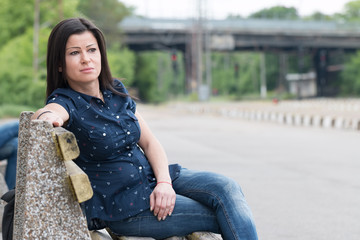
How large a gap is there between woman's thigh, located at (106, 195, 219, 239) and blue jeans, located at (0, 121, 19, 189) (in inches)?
105

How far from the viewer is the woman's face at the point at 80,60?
124 inches

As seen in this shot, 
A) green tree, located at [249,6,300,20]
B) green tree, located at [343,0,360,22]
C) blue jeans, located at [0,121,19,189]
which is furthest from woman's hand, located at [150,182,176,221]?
green tree, located at [249,6,300,20]

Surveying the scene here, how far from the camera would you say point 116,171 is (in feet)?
10.2

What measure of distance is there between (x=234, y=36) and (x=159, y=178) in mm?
60034

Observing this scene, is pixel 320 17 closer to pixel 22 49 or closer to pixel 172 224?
pixel 22 49

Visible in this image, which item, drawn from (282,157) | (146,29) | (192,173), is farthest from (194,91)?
(192,173)

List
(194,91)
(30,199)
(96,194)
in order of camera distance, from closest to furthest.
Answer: (30,199) → (96,194) → (194,91)

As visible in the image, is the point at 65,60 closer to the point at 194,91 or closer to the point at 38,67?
the point at 38,67

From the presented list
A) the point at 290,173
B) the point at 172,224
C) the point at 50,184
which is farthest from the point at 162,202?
the point at 290,173

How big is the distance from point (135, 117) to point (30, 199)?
81 cm

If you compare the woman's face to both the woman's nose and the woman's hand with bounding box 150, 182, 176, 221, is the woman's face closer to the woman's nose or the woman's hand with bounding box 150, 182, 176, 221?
the woman's nose

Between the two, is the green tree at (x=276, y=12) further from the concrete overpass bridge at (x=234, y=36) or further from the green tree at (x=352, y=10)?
the concrete overpass bridge at (x=234, y=36)

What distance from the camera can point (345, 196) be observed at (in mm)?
7457

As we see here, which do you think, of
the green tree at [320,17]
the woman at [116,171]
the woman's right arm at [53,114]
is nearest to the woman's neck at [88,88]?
the woman at [116,171]
